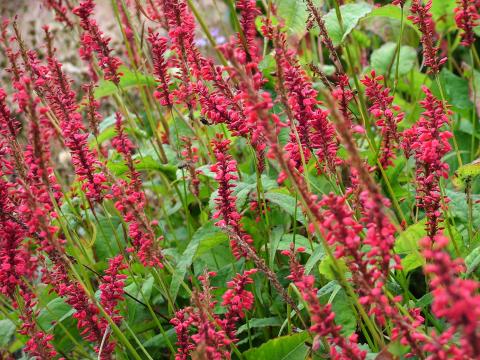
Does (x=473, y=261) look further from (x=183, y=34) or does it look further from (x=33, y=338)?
(x=33, y=338)

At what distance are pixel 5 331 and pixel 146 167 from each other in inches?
37.0

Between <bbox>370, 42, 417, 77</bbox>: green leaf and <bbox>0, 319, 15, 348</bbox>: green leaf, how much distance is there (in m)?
2.24

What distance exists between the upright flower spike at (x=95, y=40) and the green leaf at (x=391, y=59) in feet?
4.99

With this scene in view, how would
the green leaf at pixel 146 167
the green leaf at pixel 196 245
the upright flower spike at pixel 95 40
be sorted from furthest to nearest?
the green leaf at pixel 146 167, the upright flower spike at pixel 95 40, the green leaf at pixel 196 245

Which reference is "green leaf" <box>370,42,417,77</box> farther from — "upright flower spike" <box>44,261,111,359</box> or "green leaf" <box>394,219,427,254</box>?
"upright flower spike" <box>44,261,111,359</box>

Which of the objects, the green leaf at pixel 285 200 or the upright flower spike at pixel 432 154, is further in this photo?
the green leaf at pixel 285 200

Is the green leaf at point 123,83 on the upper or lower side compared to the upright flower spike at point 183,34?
lower

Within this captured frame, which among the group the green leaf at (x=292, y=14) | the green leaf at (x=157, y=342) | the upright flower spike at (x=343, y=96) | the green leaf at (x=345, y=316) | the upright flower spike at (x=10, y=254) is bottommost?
the green leaf at (x=157, y=342)

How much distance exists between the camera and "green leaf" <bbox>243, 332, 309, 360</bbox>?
2.14m

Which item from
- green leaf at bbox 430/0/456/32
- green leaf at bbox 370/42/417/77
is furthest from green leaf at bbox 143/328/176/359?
green leaf at bbox 430/0/456/32

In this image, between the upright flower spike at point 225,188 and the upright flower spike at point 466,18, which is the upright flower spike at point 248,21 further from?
the upright flower spike at point 466,18

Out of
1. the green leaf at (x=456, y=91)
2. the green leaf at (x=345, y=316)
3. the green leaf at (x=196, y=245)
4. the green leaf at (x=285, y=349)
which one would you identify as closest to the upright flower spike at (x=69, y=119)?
the green leaf at (x=196, y=245)

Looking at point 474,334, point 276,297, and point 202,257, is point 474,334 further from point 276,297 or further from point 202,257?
point 202,257

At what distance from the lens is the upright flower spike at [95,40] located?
2.58 meters
